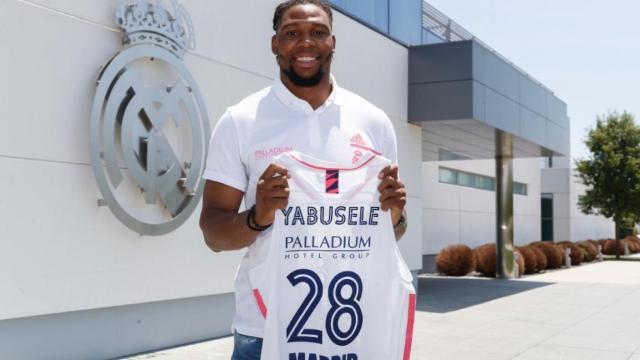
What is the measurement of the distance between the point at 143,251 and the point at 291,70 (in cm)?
601

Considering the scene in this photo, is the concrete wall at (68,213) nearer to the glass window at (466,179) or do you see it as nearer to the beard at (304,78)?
the beard at (304,78)

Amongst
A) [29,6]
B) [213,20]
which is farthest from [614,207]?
[29,6]

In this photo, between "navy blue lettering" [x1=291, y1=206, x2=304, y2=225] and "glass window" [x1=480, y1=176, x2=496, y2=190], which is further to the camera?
"glass window" [x1=480, y1=176, x2=496, y2=190]

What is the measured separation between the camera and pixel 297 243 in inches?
96.0

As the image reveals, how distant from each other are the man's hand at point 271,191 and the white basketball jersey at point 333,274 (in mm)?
125

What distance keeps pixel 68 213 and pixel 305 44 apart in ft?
17.7

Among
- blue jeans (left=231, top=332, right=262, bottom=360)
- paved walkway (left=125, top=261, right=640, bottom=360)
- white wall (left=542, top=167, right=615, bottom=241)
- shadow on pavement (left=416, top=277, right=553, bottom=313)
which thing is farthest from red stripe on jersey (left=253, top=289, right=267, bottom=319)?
white wall (left=542, top=167, right=615, bottom=241)

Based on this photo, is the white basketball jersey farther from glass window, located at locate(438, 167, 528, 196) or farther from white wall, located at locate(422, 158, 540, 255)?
glass window, located at locate(438, 167, 528, 196)

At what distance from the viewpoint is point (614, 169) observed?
33844 millimetres

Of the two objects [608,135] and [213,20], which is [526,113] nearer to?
[213,20]

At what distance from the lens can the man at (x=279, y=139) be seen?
96.0 inches

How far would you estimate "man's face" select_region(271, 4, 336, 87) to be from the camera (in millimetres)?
2502

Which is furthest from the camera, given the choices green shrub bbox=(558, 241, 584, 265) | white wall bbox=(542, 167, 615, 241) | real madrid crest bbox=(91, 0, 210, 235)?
white wall bbox=(542, 167, 615, 241)

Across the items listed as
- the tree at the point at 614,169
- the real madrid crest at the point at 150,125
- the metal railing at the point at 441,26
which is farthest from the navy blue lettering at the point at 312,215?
the tree at the point at 614,169
